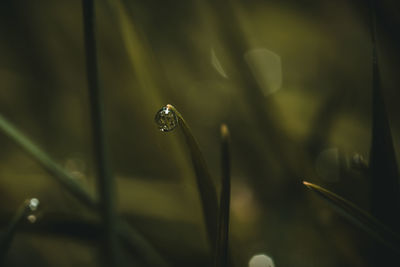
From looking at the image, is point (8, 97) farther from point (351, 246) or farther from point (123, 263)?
point (351, 246)

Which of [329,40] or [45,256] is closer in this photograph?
[45,256]

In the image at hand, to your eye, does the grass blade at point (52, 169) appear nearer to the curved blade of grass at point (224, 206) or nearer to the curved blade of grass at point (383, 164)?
the curved blade of grass at point (224, 206)

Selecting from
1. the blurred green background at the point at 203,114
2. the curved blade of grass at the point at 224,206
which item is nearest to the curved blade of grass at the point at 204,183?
the curved blade of grass at the point at 224,206

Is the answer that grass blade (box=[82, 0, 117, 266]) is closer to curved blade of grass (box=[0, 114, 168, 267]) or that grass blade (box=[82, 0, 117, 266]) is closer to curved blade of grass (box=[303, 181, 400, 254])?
curved blade of grass (box=[0, 114, 168, 267])

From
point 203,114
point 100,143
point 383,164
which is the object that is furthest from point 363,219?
point 203,114

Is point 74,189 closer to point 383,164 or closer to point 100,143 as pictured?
point 100,143

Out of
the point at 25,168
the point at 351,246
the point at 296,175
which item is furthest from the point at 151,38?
the point at 351,246

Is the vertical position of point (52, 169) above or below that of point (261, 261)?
above
